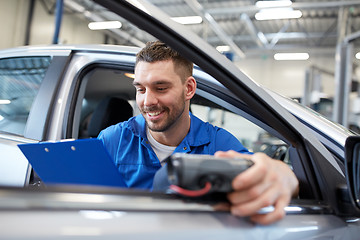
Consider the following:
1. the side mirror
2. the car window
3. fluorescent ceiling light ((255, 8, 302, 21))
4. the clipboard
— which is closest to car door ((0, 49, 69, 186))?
the car window

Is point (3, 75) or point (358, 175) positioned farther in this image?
point (3, 75)

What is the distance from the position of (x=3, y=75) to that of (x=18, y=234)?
1824 mm

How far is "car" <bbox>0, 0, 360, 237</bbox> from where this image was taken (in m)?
0.63

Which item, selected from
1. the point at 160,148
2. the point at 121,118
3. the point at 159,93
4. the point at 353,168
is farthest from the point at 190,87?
the point at 353,168

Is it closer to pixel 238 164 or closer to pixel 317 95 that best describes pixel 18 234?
pixel 238 164

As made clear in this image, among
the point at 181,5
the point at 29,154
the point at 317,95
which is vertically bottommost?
the point at 29,154

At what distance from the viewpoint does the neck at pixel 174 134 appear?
5.25 ft

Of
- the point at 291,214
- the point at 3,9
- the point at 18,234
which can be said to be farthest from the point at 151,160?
the point at 3,9

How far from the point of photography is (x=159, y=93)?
150cm

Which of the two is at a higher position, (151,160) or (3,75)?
(3,75)

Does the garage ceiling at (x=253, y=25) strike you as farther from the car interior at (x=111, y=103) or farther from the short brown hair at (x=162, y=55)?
the short brown hair at (x=162, y=55)

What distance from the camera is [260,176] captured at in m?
0.72

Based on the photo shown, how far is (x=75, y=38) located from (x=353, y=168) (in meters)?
14.2

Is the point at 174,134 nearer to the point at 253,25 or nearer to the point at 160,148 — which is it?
the point at 160,148
